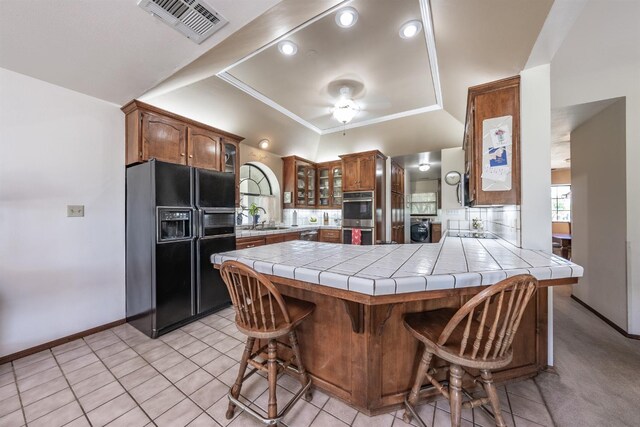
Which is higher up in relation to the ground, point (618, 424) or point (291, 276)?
point (291, 276)

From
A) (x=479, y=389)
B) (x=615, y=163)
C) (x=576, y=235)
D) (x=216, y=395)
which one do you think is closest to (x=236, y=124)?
(x=216, y=395)

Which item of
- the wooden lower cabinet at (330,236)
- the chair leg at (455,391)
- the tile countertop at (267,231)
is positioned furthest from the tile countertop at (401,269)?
the wooden lower cabinet at (330,236)

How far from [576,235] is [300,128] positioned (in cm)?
460

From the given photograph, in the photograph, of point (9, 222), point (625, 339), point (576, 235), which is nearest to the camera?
point (9, 222)

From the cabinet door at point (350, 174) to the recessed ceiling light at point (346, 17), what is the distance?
2903mm

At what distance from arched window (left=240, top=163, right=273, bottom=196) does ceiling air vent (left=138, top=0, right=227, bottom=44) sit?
9.49ft

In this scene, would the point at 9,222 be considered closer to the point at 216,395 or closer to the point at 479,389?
the point at 216,395

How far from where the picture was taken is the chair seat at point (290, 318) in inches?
48.7

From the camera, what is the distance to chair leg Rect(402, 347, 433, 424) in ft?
4.03

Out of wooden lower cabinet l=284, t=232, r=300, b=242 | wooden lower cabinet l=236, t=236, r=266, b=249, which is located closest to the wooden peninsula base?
wooden lower cabinet l=236, t=236, r=266, b=249

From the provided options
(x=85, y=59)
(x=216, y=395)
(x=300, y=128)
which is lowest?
(x=216, y=395)

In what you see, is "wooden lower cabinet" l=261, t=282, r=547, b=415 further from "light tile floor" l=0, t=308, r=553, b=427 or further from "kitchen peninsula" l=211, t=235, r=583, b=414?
"light tile floor" l=0, t=308, r=553, b=427

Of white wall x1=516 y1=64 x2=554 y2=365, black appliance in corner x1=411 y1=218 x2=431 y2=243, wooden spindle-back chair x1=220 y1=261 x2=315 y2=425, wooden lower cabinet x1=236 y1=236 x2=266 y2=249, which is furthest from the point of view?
black appliance in corner x1=411 y1=218 x2=431 y2=243

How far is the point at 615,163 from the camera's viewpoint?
252cm
